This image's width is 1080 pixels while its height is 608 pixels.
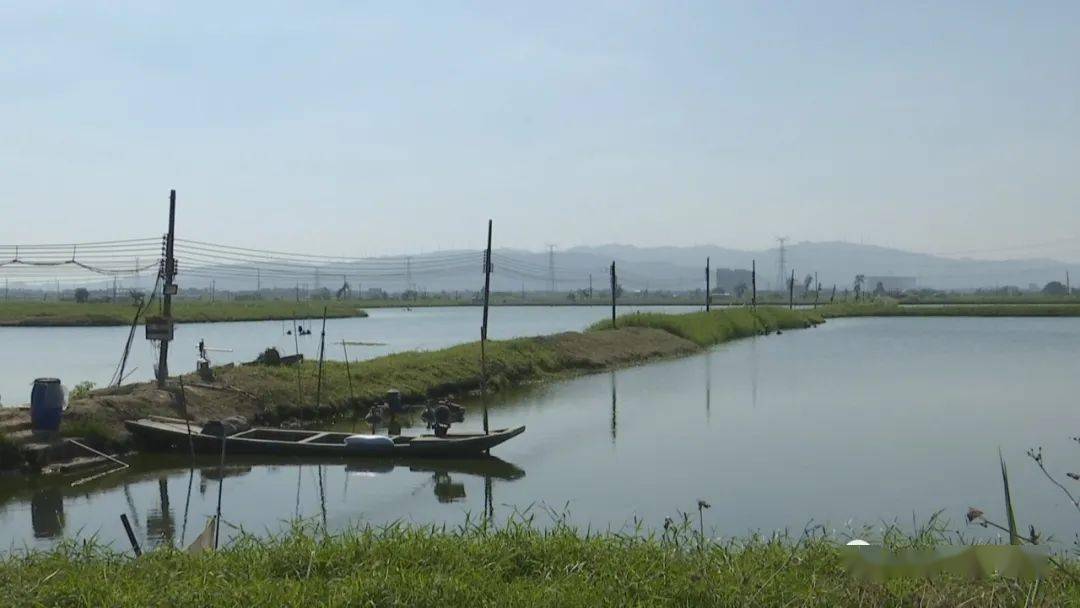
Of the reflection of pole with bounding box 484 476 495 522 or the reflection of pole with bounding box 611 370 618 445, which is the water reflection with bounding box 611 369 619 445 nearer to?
the reflection of pole with bounding box 611 370 618 445

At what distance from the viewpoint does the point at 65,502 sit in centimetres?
1136

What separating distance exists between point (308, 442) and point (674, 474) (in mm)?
5378

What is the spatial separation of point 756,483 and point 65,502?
839cm

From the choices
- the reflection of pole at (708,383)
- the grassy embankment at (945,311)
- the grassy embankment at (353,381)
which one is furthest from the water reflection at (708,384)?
the grassy embankment at (945,311)

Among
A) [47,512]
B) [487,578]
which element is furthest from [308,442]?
[487,578]

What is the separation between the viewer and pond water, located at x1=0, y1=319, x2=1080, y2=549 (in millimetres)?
10148

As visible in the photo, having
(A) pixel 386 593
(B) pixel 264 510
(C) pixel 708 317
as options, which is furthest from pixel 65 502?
(C) pixel 708 317

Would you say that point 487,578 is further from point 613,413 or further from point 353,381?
point 353,381

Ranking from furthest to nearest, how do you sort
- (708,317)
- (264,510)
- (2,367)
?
Answer: 1. (708,317)
2. (2,367)
3. (264,510)

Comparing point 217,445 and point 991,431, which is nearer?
point 217,445

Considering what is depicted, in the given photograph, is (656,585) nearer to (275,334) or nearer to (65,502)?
(65,502)

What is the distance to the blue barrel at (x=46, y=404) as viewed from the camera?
516 inches

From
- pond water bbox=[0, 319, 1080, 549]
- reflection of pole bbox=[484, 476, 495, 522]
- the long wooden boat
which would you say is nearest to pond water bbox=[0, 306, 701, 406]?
the long wooden boat

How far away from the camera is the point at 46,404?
43.0 feet
